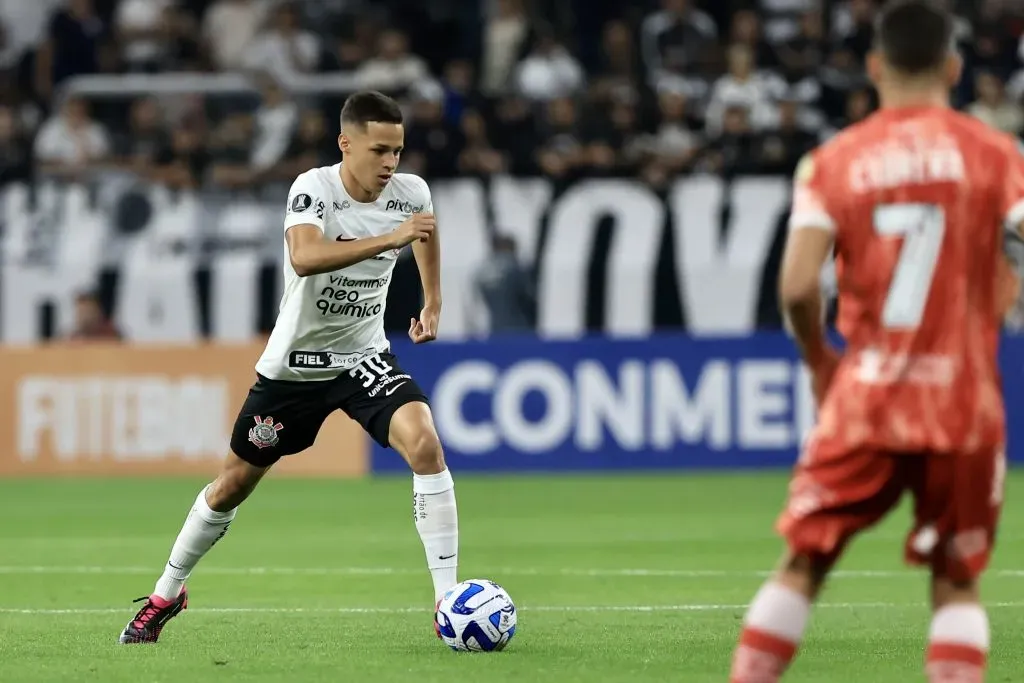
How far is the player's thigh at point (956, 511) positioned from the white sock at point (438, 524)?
2844 mm

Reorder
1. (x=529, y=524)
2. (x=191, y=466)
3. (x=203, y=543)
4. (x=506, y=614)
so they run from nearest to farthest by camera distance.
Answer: (x=506, y=614)
(x=203, y=543)
(x=529, y=524)
(x=191, y=466)

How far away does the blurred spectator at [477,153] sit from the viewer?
1928 cm

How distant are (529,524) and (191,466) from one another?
570 centimetres

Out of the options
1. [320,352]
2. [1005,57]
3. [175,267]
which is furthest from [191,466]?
[320,352]

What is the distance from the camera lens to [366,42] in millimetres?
20875

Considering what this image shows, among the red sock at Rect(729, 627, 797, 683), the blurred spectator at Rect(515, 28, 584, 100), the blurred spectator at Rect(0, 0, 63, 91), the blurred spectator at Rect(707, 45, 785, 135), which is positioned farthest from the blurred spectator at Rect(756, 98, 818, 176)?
the red sock at Rect(729, 627, 797, 683)

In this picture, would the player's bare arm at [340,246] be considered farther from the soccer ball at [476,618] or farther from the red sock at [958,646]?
the red sock at [958,646]

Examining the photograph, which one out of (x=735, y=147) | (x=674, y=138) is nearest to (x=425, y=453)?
(x=735, y=147)

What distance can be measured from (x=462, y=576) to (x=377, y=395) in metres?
2.55

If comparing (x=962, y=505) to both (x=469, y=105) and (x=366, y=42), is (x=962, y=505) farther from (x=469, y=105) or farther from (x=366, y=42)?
(x=366, y=42)

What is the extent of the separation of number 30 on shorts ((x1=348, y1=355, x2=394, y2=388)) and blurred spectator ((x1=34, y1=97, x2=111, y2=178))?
43.5ft

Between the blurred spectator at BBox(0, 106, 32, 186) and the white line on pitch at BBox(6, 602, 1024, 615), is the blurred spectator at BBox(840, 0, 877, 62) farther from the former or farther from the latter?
the white line on pitch at BBox(6, 602, 1024, 615)

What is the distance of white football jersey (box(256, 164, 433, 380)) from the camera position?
744cm

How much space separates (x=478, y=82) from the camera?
20781 mm
